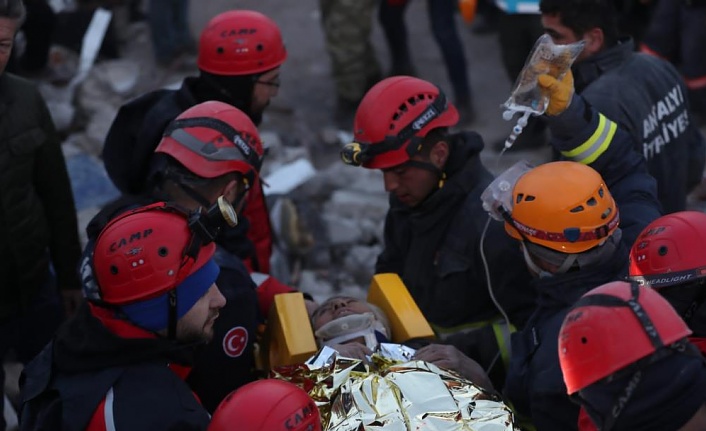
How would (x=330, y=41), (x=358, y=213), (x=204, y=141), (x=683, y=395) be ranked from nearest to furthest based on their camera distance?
(x=683, y=395) < (x=204, y=141) < (x=358, y=213) < (x=330, y=41)

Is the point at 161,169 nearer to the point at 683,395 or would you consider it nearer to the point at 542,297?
the point at 542,297

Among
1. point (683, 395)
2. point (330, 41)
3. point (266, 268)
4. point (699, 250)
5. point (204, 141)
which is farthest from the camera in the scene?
point (330, 41)

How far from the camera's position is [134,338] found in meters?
3.03

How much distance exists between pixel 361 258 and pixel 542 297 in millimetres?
3355

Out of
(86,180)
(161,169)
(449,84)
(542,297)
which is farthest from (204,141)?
(449,84)

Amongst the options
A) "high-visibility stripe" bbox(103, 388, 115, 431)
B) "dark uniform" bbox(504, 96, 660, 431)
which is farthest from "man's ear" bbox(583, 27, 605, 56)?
"high-visibility stripe" bbox(103, 388, 115, 431)

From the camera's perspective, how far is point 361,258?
21.9 ft

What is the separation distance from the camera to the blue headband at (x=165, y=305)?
3.06 m

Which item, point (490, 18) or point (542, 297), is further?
point (490, 18)

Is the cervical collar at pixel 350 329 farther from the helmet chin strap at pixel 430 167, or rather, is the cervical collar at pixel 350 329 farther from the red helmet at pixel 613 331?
the red helmet at pixel 613 331

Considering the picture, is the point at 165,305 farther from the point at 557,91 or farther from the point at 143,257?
the point at 557,91

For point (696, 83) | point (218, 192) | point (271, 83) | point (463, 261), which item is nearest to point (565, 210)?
point (463, 261)

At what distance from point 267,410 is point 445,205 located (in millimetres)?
1669

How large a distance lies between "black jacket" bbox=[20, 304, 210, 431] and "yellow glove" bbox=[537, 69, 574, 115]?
1737 millimetres
